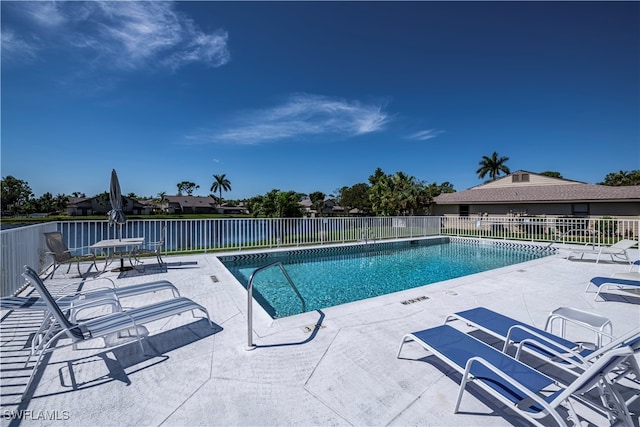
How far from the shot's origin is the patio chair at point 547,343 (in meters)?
1.98

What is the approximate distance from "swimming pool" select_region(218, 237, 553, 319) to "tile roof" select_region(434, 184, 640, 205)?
912 cm

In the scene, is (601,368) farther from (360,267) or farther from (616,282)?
(360,267)

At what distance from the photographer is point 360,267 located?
9039mm

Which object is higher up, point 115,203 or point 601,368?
point 115,203

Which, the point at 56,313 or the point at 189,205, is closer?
the point at 56,313

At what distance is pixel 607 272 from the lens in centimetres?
696

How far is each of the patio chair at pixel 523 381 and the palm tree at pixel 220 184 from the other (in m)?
88.7

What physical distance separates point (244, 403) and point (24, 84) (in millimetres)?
14478

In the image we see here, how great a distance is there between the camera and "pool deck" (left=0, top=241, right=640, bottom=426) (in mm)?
2025

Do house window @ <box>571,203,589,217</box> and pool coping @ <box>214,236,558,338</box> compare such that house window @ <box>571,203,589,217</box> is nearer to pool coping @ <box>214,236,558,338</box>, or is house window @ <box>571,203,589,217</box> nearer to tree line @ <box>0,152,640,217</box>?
tree line @ <box>0,152,640,217</box>

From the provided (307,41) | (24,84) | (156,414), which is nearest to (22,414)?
(156,414)

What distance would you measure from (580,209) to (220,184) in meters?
84.1

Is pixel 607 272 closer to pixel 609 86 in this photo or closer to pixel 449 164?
pixel 609 86

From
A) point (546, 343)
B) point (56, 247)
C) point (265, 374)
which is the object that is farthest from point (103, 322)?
point (56, 247)
